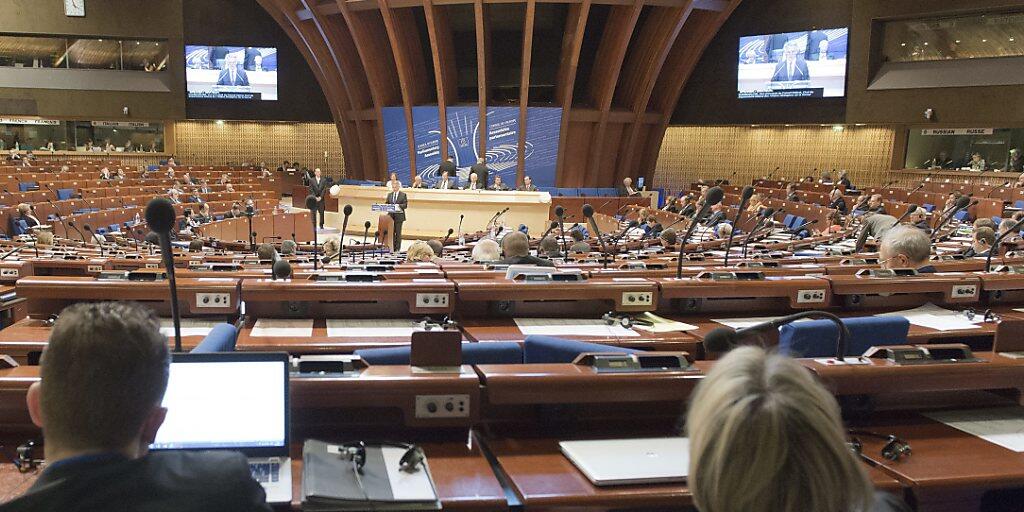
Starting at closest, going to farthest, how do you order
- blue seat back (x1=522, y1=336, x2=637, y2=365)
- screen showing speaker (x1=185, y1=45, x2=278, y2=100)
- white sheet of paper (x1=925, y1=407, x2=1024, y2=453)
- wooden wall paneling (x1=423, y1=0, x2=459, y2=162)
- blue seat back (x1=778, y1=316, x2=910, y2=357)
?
white sheet of paper (x1=925, y1=407, x2=1024, y2=453) < blue seat back (x1=522, y1=336, x2=637, y2=365) < blue seat back (x1=778, y1=316, x2=910, y2=357) < wooden wall paneling (x1=423, y1=0, x2=459, y2=162) < screen showing speaker (x1=185, y1=45, x2=278, y2=100)

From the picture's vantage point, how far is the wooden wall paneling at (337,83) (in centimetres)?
2061

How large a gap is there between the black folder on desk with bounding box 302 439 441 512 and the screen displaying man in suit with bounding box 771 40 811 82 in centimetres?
2193

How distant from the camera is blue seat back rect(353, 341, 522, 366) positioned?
2848mm

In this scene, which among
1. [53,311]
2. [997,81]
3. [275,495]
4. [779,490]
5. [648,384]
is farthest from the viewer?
[997,81]

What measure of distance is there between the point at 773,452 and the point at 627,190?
793 inches

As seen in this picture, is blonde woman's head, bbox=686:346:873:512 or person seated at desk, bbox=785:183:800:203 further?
person seated at desk, bbox=785:183:800:203

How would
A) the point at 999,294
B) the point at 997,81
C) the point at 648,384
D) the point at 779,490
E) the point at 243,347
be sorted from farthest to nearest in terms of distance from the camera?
the point at 997,81
the point at 999,294
the point at 243,347
the point at 648,384
the point at 779,490

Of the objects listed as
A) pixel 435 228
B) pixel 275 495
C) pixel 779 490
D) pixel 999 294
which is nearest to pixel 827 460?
pixel 779 490

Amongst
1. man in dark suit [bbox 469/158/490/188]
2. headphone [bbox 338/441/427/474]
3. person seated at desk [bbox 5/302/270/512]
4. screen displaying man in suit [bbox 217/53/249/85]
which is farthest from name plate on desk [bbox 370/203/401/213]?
screen displaying man in suit [bbox 217/53/249/85]

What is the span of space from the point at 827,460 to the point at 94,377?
1432mm

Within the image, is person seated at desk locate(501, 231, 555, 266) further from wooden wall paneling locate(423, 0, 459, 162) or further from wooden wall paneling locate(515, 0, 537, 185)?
wooden wall paneling locate(423, 0, 459, 162)

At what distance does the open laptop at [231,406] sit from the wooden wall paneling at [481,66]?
1668 cm

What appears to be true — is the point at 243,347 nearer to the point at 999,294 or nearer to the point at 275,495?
the point at 275,495

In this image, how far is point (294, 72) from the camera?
87.4ft
